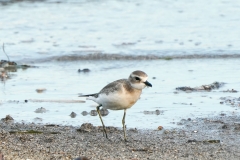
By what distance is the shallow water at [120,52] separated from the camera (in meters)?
8.82

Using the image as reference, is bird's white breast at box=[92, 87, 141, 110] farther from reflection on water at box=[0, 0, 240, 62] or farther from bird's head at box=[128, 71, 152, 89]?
reflection on water at box=[0, 0, 240, 62]

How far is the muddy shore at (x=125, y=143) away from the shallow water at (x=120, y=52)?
0.39 metres

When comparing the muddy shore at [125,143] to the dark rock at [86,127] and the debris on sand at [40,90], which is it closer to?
the dark rock at [86,127]

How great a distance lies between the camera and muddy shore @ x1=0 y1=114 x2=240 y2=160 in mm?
6355

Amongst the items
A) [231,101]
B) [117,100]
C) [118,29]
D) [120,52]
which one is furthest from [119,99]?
[118,29]

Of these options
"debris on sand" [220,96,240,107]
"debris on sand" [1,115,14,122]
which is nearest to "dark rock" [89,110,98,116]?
"debris on sand" [1,115,14,122]

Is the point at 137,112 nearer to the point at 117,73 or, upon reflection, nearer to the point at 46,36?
the point at 117,73

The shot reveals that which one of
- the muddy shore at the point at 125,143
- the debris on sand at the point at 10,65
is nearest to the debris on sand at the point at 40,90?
the muddy shore at the point at 125,143

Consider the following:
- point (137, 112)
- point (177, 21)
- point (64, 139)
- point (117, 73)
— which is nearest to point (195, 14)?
point (177, 21)

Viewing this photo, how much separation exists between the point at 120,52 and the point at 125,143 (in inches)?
255

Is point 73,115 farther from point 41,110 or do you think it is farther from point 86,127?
point 86,127

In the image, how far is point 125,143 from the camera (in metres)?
7.02

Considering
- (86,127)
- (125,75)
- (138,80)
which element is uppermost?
(138,80)

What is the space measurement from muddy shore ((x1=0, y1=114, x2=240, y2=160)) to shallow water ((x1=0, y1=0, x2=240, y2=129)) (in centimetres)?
39
